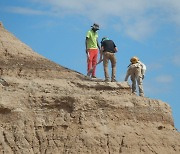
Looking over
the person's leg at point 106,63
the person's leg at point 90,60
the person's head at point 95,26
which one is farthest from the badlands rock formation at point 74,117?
the person's head at point 95,26

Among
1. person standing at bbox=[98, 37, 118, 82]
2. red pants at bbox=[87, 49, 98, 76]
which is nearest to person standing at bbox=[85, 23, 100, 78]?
red pants at bbox=[87, 49, 98, 76]

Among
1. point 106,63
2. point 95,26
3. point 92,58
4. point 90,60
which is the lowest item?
point 106,63

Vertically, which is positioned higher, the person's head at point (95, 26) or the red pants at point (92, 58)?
the person's head at point (95, 26)

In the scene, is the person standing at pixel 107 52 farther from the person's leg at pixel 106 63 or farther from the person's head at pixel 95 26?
the person's head at pixel 95 26

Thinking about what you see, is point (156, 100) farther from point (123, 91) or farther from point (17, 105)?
point (17, 105)

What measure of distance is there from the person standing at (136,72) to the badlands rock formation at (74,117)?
838 millimetres

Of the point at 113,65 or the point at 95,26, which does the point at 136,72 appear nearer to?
the point at 113,65

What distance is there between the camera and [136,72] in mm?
17141

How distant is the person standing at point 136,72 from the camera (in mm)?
17109

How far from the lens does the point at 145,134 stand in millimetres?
15547

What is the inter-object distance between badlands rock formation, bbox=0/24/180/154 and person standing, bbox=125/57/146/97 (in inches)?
33.0

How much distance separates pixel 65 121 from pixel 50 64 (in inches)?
135

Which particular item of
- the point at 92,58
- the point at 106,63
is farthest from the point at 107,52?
the point at 92,58

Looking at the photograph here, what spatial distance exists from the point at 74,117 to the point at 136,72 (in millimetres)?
3440
